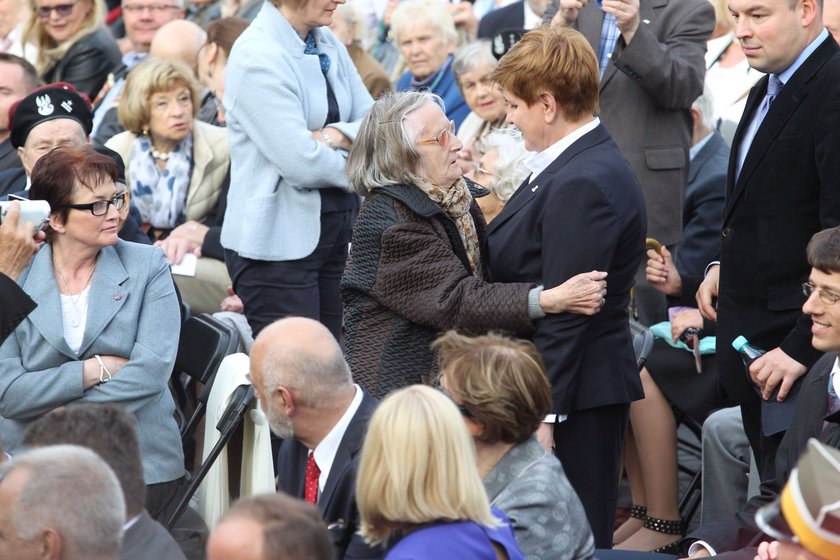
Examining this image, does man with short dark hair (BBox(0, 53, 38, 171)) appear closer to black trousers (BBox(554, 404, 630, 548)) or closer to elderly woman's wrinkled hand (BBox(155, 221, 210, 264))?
elderly woman's wrinkled hand (BBox(155, 221, 210, 264))

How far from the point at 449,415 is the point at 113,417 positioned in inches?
36.4

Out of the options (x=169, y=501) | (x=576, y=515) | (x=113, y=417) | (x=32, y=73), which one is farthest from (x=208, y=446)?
(x=32, y=73)

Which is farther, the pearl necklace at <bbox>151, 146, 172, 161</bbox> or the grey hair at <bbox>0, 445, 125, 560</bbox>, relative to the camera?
the pearl necklace at <bbox>151, 146, 172, 161</bbox>

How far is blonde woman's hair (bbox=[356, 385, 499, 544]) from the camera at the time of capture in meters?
2.93

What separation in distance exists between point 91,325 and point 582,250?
172 centimetres

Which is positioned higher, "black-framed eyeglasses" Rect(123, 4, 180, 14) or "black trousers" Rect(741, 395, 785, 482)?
"black-framed eyeglasses" Rect(123, 4, 180, 14)

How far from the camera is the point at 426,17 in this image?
8.02 metres

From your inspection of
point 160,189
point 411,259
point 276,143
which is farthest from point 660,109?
point 160,189

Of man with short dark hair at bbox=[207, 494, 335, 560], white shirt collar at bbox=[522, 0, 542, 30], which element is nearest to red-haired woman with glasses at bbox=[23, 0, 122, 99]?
white shirt collar at bbox=[522, 0, 542, 30]

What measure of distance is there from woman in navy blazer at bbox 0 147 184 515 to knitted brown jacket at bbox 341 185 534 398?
A: 76cm

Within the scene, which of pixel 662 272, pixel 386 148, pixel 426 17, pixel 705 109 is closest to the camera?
pixel 386 148

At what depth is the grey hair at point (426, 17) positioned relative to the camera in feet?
26.3

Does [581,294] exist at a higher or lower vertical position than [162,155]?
higher

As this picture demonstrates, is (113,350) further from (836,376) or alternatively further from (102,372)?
(836,376)
